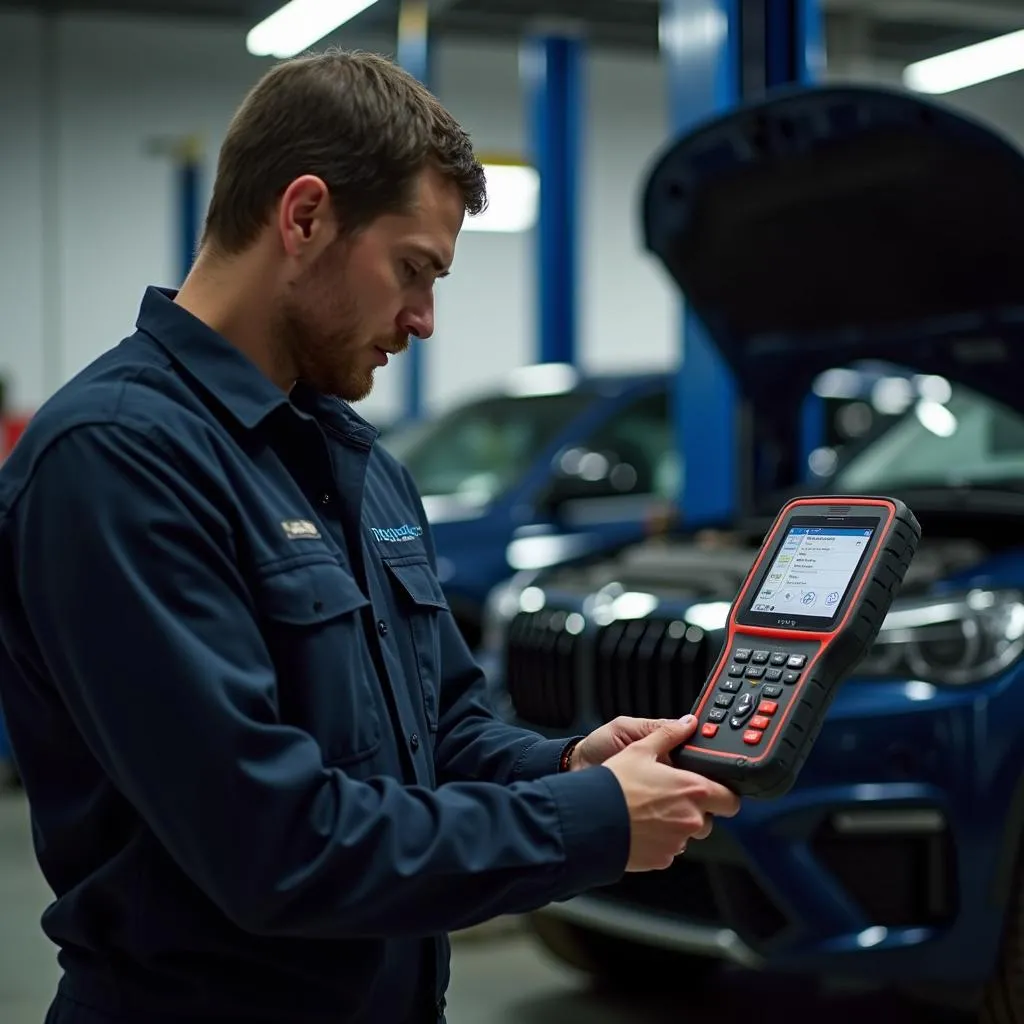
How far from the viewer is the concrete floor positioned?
3736mm

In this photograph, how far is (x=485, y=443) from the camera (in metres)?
6.49

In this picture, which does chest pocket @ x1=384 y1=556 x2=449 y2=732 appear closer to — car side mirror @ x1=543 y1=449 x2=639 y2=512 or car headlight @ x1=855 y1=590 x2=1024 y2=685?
→ car headlight @ x1=855 y1=590 x2=1024 y2=685

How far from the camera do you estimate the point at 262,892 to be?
1.25 meters

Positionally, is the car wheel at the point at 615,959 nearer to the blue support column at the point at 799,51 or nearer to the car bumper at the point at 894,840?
the car bumper at the point at 894,840

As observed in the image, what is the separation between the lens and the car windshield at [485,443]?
622 cm

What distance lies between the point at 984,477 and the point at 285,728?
308cm

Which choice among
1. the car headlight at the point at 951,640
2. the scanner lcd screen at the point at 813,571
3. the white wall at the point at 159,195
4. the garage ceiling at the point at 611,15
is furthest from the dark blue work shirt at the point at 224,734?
the white wall at the point at 159,195

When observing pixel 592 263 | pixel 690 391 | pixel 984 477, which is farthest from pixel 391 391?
pixel 984 477

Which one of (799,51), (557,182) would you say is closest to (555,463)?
(799,51)

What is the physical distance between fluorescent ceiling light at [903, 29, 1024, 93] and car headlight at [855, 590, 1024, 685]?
31.1ft

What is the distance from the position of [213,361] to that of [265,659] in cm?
30

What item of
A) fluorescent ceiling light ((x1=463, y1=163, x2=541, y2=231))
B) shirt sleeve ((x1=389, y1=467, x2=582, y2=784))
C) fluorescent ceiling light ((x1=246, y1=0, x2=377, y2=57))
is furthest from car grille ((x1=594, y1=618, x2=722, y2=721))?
fluorescent ceiling light ((x1=463, y1=163, x2=541, y2=231))

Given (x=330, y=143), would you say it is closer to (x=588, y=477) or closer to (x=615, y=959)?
(x=615, y=959)

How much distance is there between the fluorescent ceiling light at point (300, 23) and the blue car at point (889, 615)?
21.3 ft
